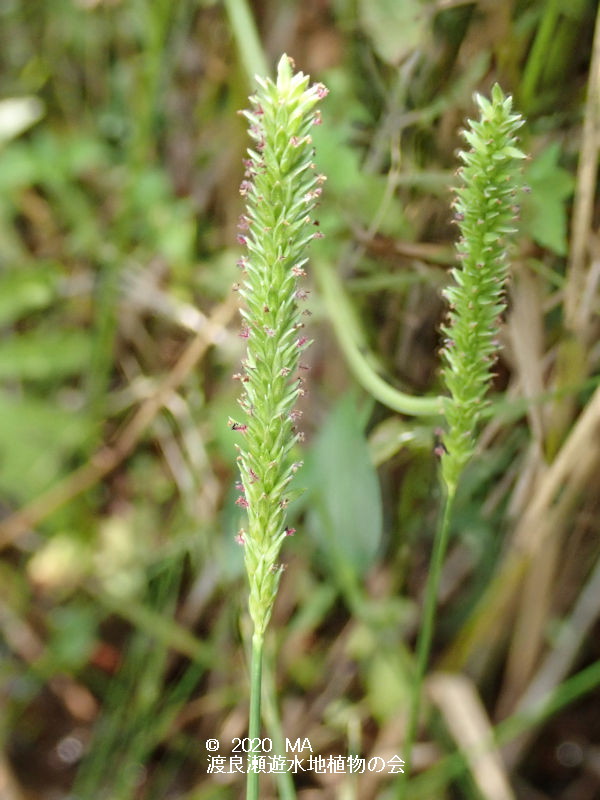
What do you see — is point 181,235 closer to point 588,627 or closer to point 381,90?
point 381,90

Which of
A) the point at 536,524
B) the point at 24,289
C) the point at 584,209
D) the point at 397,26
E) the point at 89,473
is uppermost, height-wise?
the point at 24,289

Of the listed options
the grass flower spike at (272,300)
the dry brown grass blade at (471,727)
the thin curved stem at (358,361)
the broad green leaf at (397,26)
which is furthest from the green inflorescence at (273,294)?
the dry brown grass blade at (471,727)

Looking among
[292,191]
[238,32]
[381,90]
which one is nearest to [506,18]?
[381,90]

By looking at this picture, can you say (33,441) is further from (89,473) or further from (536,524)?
(536,524)

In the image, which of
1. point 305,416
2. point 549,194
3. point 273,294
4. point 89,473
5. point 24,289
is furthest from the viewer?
point 89,473

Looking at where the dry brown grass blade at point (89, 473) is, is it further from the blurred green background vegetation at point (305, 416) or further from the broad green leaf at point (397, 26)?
the broad green leaf at point (397, 26)

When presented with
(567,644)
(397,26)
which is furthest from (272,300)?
(567,644)
